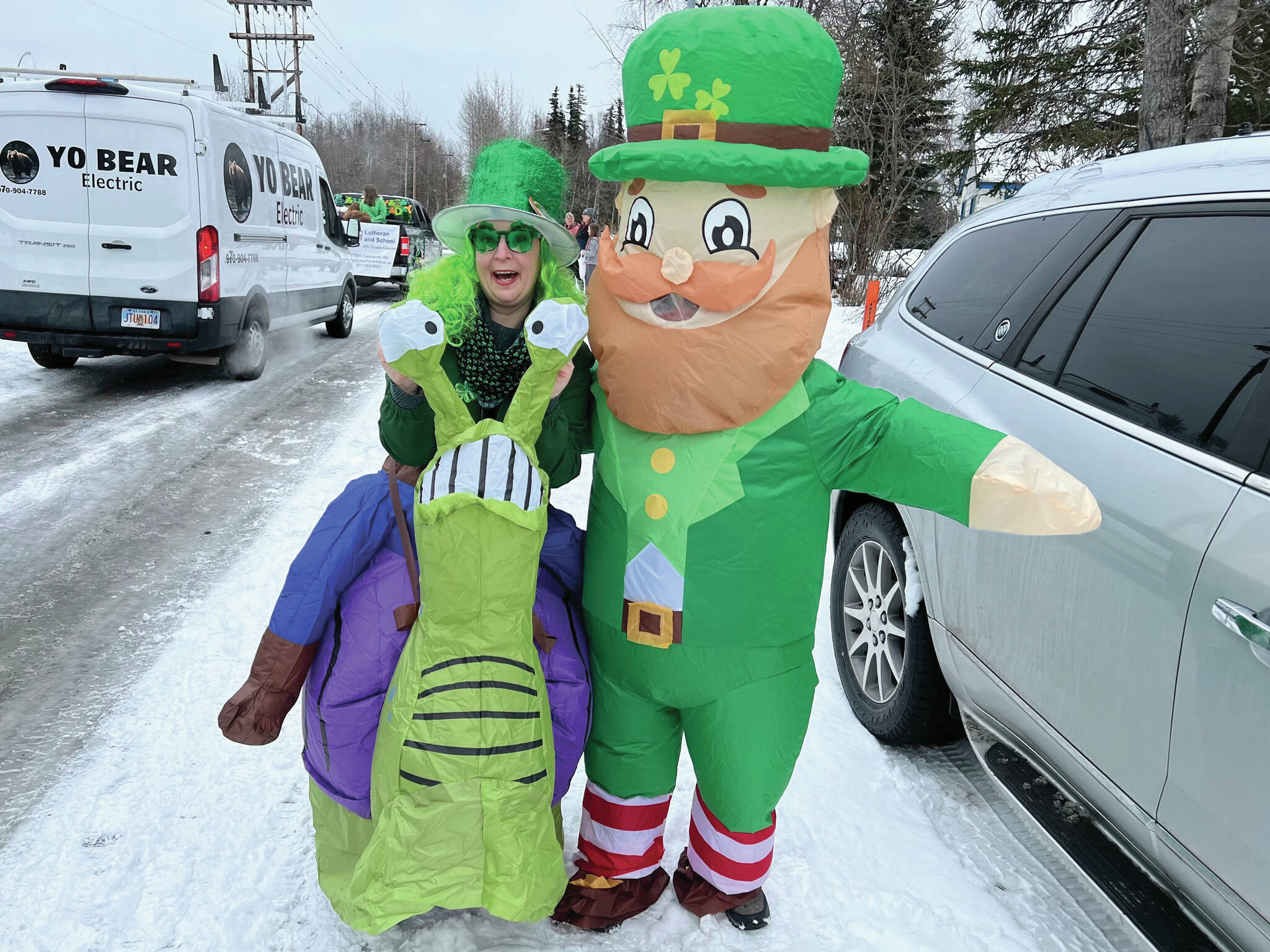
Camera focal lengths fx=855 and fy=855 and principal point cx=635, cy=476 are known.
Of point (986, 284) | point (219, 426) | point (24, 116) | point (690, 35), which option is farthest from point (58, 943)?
→ point (24, 116)

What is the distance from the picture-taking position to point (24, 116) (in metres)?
6.85

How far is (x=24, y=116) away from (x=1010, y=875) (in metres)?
8.43

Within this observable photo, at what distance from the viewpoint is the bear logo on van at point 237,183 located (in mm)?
7527

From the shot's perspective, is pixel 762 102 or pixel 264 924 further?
pixel 264 924

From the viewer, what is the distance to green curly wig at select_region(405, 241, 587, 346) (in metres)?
2.00

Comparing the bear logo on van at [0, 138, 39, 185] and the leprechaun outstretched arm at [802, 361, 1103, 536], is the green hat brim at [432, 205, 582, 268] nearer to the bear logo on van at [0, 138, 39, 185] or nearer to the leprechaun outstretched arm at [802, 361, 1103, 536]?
the leprechaun outstretched arm at [802, 361, 1103, 536]

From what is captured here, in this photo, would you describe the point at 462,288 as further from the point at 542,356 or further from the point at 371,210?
the point at 371,210

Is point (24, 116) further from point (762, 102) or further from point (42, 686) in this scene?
point (762, 102)

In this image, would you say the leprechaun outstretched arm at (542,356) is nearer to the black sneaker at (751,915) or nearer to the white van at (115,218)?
the black sneaker at (751,915)

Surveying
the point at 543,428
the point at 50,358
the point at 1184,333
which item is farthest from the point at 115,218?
the point at 1184,333

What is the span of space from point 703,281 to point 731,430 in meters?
0.34

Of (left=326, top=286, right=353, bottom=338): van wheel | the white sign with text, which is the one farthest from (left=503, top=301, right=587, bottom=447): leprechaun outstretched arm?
the white sign with text

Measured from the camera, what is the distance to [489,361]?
204cm

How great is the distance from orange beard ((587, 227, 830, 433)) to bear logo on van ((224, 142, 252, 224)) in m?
6.90
